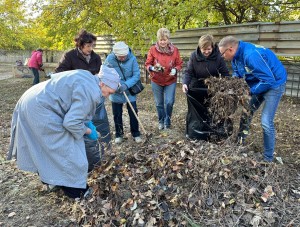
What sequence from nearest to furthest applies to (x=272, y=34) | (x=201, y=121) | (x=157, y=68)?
(x=201, y=121) → (x=157, y=68) → (x=272, y=34)

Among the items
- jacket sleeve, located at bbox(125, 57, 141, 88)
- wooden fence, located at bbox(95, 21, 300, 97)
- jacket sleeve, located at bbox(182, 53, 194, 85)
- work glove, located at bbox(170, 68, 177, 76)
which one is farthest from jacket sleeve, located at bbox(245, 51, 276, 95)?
wooden fence, located at bbox(95, 21, 300, 97)

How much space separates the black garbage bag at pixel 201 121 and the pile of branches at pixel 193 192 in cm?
66

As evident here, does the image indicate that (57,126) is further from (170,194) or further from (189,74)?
(189,74)

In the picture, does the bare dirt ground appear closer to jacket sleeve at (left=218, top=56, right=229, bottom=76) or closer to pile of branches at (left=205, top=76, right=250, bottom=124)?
pile of branches at (left=205, top=76, right=250, bottom=124)

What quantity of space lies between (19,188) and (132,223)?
1503 mm

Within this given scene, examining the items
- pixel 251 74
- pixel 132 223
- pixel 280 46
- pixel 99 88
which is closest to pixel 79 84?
pixel 99 88

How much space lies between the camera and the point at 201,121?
3.80 metres

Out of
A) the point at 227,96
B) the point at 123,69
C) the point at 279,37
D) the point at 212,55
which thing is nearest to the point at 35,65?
the point at 123,69

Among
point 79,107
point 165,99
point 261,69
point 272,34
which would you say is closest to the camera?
point 79,107

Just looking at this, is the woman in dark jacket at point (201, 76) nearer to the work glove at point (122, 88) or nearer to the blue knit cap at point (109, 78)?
the work glove at point (122, 88)

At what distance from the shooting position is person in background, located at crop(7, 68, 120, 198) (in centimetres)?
230

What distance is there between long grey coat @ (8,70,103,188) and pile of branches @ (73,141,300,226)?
0.33 m

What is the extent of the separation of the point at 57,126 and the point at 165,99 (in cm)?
246

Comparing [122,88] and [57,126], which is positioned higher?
[122,88]
